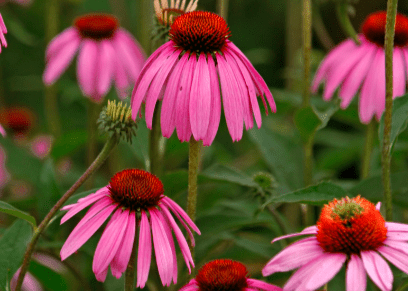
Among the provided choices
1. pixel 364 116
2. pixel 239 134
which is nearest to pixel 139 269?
pixel 239 134

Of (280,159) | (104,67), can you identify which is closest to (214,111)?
(280,159)

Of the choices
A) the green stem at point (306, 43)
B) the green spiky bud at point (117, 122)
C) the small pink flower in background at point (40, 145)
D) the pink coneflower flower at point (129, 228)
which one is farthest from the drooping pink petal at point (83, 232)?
the small pink flower in background at point (40, 145)

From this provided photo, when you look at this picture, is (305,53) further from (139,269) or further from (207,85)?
(139,269)

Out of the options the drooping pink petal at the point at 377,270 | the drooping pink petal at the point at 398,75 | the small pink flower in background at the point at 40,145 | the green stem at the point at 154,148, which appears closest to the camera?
the drooping pink petal at the point at 377,270

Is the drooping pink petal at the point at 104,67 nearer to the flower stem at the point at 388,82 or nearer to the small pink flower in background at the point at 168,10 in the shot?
the small pink flower in background at the point at 168,10

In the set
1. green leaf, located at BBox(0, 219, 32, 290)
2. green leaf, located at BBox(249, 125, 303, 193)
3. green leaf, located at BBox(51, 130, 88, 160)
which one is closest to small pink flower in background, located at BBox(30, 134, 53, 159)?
green leaf, located at BBox(51, 130, 88, 160)

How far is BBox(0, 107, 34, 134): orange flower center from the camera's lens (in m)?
1.67

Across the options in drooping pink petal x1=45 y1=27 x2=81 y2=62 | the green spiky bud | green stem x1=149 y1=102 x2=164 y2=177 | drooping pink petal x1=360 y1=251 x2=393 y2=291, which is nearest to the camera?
drooping pink petal x1=360 y1=251 x2=393 y2=291

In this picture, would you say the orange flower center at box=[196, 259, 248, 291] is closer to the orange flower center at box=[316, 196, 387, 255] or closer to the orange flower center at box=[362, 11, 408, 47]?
the orange flower center at box=[316, 196, 387, 255]

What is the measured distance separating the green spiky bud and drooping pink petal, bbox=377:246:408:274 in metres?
0.34

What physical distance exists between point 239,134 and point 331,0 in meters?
0.42

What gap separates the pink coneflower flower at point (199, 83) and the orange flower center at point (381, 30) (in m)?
0.48

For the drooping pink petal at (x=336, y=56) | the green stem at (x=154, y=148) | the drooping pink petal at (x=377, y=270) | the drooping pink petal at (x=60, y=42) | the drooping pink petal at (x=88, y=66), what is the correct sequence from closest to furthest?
the drooping pink petal at (x=377, y=270) → the green stem at (x=154, y=148) → the drooping pink petal at (x=336, y=56) → the drooping pink petal at (x=88, y=66) → the drooping pink petal at (x=60, y=42)

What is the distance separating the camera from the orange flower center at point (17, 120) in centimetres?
167
